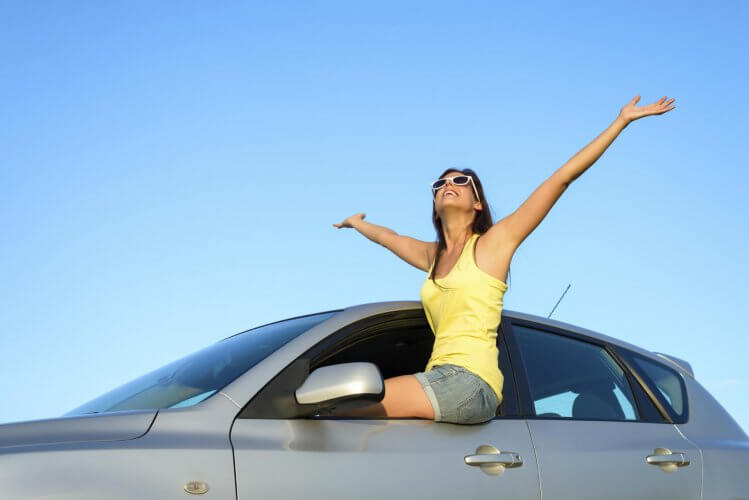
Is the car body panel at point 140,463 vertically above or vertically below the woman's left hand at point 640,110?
below

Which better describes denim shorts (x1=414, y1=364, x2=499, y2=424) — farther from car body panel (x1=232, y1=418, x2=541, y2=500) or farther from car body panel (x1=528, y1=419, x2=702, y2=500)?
car body panel (x1=528, y1=419, x2=702, y2=500)

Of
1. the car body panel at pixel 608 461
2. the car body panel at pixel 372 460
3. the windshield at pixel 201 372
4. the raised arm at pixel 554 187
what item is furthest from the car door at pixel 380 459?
the raised arm at pixel 554 187

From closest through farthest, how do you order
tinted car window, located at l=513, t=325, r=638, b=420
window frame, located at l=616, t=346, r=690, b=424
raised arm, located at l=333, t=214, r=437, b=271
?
tinted car window, located at l=513, t=325, r=638, b=420 < window frame, located at l=616, t=346, r=690, b=424 < raised arm, located at l=333, t=214, r=437, b=271

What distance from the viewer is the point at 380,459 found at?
3053 millimetres

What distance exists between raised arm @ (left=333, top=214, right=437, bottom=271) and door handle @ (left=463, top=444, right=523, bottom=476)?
142cm

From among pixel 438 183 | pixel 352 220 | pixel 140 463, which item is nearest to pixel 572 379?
pixel 438 183

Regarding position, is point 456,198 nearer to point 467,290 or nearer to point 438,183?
point 438,183

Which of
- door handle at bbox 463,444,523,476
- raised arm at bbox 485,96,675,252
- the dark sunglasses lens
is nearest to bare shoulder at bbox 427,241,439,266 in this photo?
the dark sunglasses lens

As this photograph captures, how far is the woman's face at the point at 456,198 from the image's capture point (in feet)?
14.4

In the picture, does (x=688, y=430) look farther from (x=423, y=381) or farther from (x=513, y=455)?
(x=423, y=381)

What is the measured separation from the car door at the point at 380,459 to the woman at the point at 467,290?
3.3 inches

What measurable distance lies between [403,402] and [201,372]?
0.77 meters

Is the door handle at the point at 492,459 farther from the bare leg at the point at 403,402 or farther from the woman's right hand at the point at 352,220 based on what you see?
the woman's right hand at the point at 352,220

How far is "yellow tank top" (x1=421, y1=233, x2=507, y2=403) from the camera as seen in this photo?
3.62 metres
